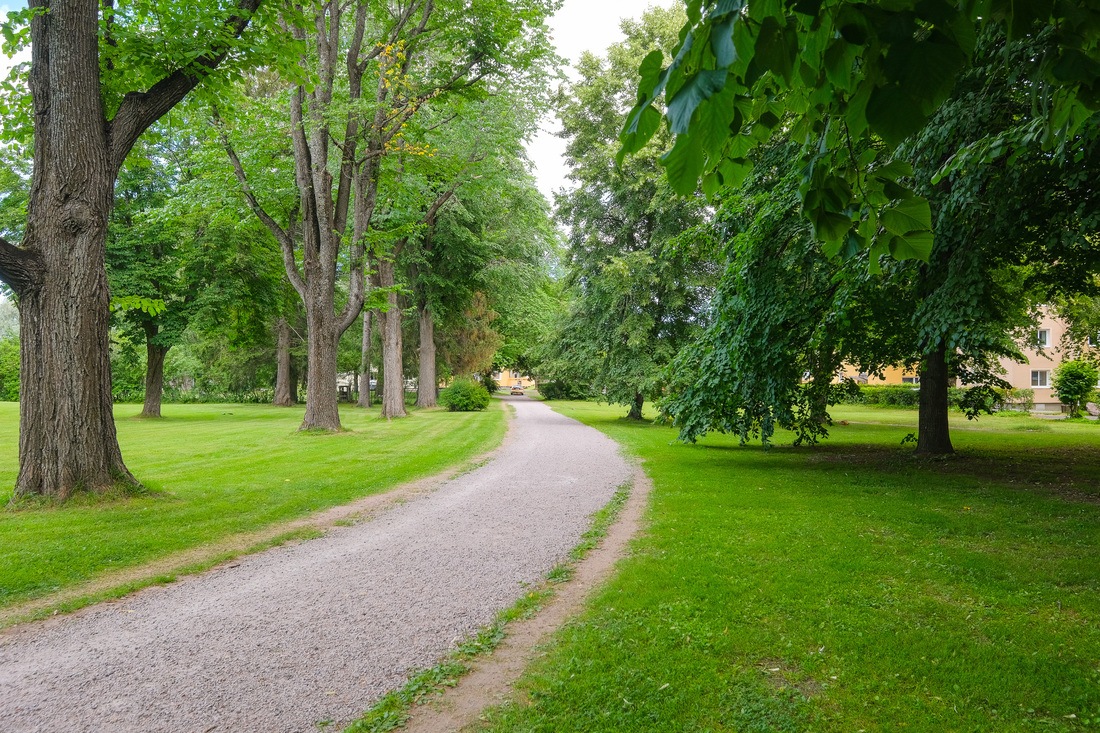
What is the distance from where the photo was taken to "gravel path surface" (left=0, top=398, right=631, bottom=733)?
10.1 ft

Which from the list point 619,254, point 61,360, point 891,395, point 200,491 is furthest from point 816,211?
point 891,395

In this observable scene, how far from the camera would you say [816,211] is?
2.04 meters

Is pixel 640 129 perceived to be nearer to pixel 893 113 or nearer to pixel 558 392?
pixel 893 113

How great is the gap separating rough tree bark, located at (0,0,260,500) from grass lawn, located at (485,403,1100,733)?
6.60 m

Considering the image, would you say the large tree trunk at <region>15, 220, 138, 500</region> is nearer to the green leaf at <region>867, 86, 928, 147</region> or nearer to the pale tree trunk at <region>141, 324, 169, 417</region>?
the green leaf at <region>867, 86, 928, 147</region>

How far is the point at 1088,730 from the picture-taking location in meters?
2.83

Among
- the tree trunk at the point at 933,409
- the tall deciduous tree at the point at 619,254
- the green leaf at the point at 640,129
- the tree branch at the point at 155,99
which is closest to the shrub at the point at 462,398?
the tall deciduous tree at the point at 619,254

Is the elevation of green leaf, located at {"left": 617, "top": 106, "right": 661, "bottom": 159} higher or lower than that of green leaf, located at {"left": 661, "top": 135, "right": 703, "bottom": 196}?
higher

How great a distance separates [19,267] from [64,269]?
402 mm

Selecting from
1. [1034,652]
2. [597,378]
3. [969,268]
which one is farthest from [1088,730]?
[597,378]

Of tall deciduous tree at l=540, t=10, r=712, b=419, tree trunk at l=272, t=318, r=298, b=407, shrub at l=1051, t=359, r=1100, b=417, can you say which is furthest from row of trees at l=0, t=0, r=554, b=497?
shrub at l=1051, t=359, r=1100, b=417

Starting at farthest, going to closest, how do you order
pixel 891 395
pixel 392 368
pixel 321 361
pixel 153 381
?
pixel 891 395 < pixel 153 381 < pixel 392 368 < pixel 321 361

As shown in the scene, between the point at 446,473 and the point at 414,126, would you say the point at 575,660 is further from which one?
the point at 414,126

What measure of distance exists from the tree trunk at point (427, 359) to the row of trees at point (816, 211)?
6806 mm
